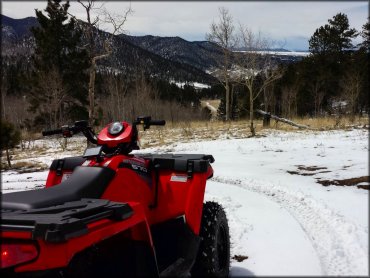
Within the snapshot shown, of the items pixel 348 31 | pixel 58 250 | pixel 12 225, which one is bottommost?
pixel 58 250

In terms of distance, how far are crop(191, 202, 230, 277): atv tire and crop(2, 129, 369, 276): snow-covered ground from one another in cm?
28

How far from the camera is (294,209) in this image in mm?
5758

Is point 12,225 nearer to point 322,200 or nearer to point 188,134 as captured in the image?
point 322,200

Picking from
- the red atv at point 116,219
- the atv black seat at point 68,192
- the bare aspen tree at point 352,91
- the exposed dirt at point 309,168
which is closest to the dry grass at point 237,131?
the bare aspen tree at point 352,91

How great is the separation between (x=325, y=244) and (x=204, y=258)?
1.74 m

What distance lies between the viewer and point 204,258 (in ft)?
10.3

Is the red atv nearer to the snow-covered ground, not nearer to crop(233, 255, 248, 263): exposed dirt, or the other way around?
crop(233, 255, 248, 263): exposed dirt

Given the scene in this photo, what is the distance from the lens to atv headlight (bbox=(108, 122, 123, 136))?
10.2ft

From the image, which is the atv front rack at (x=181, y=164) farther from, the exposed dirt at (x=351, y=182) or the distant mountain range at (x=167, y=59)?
the distant mountain range at (x=167, y=59)

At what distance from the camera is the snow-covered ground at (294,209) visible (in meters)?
3.68

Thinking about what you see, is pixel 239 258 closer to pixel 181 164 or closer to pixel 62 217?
pixel 181 164

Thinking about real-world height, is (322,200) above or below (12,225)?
below

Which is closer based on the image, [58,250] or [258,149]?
[58,250]

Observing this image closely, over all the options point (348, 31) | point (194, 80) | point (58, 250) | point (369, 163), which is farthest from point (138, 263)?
point (194, 80)
